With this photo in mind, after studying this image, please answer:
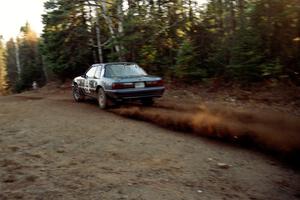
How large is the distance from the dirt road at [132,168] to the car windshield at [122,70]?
12.0ft

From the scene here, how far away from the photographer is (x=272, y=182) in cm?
471

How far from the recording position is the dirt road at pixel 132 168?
14.0 ft

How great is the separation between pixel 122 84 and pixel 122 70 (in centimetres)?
114

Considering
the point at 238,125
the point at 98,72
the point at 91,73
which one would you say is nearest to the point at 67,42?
the point at 91,73

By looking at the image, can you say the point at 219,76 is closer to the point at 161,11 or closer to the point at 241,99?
the point at 241,99

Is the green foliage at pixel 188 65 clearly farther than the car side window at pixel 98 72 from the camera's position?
Yes

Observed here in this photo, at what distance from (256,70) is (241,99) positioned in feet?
6.44

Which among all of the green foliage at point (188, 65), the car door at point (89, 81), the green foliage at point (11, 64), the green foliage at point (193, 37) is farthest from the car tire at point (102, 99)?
the green foliage at point (11, 64)

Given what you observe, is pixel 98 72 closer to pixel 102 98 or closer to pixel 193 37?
pixel 102 98

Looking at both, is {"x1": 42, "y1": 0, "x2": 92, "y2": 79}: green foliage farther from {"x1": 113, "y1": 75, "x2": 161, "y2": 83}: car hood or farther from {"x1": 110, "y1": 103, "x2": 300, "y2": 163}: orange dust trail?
{"x1": 110, "y1": 103, "x2": 300, "y2": 163}: orange dust trail

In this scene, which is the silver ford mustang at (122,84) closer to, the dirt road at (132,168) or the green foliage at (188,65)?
the dirt road at (132,168)

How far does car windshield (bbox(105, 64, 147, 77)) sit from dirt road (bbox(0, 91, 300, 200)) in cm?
366

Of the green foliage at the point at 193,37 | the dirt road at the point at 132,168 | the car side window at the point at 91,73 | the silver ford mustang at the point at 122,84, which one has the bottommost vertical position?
the dirt road at the point at 132,168

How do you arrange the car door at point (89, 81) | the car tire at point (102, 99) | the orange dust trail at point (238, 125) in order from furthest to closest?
the car door at point (89, 81) → the car tire at point (102, 99) → the orange dust trail at point (238, 125)
